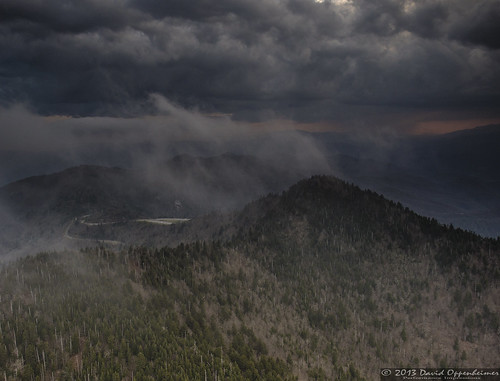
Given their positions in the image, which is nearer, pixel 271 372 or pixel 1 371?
pixel 1 371

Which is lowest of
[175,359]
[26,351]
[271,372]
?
[271,372]

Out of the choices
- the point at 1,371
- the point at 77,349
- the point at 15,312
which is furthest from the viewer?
the point at 15,312

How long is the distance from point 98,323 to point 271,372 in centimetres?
9327

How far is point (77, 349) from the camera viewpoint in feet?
578

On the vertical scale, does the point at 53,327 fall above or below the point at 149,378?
above

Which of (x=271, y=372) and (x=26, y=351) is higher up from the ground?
(x=26, y=351)

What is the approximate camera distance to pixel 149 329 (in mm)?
199500

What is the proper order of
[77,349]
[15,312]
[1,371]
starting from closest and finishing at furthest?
1. [1,371]
2. [77,349]
3. [15,312]

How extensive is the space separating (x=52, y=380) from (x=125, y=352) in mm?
32139

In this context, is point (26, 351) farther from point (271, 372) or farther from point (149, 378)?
point (271, 372)

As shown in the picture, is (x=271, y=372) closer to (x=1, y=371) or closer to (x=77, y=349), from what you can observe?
(x=77, y=349)

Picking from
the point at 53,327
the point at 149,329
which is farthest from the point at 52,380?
the point at 149,329

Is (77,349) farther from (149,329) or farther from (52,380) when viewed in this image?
(149,329)

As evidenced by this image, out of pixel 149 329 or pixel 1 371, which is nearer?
pixel 1 371
